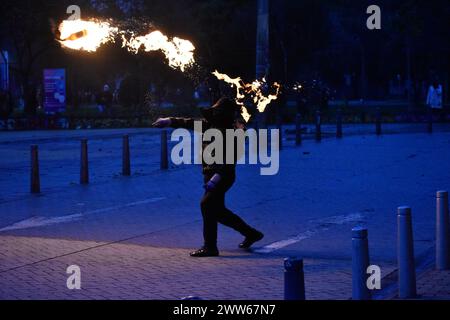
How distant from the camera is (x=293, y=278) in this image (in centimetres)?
703

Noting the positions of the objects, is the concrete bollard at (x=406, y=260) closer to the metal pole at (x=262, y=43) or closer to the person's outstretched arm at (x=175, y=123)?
the person's outstretched arm at (x=175, y=123)

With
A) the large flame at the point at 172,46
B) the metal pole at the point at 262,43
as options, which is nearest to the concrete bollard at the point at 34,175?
the large flame at the point at 172,46

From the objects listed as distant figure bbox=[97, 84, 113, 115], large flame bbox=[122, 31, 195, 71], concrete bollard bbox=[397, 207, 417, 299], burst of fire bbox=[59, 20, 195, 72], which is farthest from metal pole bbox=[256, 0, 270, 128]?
distant figure bbox=[97, 84, 113, 115]

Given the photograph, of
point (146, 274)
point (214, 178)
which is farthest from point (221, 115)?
point (146, 274)

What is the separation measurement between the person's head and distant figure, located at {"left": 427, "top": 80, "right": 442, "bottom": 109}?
31834 mm

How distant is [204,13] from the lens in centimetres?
4634

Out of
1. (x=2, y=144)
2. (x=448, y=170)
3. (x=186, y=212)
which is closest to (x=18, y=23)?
(x=2, y=144)

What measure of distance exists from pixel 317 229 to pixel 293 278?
6263 millimetres

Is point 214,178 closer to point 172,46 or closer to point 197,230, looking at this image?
point 197,230

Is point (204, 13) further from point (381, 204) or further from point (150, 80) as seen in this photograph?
point (381, 204)

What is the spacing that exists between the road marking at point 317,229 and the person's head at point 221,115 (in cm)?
168

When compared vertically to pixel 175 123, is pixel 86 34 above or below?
above

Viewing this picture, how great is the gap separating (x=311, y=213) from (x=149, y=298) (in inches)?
254
